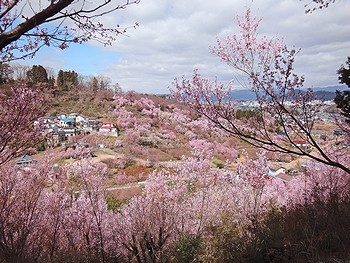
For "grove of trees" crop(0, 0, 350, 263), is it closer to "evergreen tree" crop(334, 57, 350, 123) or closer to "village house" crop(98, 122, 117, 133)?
"evergreen tree" crop(334, 57, 350, 123)

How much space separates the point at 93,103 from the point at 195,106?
137 feet

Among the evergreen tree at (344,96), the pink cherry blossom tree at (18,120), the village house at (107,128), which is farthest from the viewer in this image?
the village house at (107,128)

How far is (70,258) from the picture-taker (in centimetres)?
466

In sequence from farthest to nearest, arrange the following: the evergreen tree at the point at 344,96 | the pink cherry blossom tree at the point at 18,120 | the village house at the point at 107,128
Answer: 1. the village house at the point at 107,128
2. the evergreen tree at the point at 344,96
3. the pink cherry blossom tree at the point at 18,120

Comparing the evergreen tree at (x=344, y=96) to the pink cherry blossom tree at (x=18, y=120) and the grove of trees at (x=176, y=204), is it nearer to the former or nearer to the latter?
the grove of trees at (x=176, y=204)

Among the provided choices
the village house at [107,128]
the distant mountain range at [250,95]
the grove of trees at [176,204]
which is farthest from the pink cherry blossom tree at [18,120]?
the village house at [107,128]

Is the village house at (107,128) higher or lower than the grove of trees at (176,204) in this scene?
lower

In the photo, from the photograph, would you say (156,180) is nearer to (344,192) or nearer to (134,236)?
(134,236)

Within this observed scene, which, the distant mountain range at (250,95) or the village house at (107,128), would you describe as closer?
the distant mountain range at (250,95)

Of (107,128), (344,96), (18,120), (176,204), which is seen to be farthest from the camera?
(107,128)

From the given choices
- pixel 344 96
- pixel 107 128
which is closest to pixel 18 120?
pixel 344 96

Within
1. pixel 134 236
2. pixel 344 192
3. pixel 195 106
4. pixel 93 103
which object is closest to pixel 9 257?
pixel 134 236

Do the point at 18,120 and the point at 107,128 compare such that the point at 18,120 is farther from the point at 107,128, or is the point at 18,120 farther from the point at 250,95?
the point at 107,128

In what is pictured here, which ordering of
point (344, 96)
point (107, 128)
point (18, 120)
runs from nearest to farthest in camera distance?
point (18, 120)
point (344, 96)
point (107, 128)
